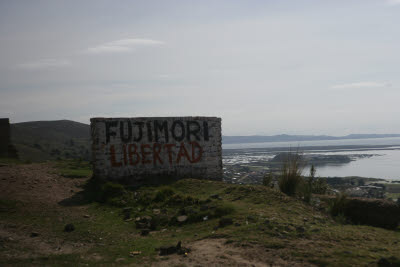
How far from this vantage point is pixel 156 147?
1275 centimetres

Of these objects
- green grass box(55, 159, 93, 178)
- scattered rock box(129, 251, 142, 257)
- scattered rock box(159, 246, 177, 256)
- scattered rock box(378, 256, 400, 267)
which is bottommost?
scattered rock box(129, 251, 142, 257)

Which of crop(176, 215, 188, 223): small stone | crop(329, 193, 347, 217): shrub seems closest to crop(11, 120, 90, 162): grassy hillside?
crop(176, 215, 188, 223): small stone

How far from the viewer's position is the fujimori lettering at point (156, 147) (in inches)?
472

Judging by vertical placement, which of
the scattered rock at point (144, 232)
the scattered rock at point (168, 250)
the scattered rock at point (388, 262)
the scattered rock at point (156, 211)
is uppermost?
the scattered rock at point (388, 262)

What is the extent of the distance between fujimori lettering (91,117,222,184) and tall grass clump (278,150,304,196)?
148 inches

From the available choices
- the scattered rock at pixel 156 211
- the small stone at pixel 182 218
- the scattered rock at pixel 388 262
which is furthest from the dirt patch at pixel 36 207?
the scattered rock at pixel 388 262

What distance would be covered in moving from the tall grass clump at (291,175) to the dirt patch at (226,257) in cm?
470

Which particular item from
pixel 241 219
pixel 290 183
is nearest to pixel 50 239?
pixel 241 219

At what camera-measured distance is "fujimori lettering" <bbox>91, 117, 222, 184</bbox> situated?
1199 centimetres

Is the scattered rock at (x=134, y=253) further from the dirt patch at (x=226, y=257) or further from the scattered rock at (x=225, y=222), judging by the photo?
the scattered rock at (x=225, y=222)

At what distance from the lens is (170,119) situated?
1316 cm

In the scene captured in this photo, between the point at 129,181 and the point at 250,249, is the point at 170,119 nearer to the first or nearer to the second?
the point at 129,181

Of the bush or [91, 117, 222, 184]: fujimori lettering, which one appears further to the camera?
[91, 117, 222, 184]: fujimori lettering

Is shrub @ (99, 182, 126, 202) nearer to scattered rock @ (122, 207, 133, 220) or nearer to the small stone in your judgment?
scattered rock @ (122, 207, 133, 220)
